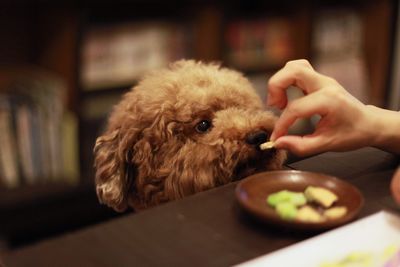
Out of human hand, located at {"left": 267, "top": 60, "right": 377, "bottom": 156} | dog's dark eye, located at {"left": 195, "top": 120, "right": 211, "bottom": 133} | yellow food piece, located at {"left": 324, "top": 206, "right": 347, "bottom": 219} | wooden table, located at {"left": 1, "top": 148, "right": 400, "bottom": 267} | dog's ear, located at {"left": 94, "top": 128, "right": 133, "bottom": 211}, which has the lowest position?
dog's ear, located at {"left": 94, "top": 128, "right": 133, "bottom": 211}

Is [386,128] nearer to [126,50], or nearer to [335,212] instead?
[335,212]

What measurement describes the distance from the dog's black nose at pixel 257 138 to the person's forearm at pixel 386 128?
28cm

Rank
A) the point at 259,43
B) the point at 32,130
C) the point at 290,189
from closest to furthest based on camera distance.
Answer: the point at 290,189
the point at 32,130
the point at 259,43

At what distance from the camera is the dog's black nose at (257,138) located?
3.58 feet

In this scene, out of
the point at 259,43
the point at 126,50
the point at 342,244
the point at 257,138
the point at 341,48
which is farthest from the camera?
the point at 341,48

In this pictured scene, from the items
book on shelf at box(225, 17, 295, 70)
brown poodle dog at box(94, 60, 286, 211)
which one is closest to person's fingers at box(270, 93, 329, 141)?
brown poodle dog at box(94, 60, 286, 211)

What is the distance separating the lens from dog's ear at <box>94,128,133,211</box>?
1121mm

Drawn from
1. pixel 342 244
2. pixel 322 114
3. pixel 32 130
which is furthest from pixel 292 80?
pixel 32 130

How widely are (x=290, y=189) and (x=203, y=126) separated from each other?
49 centimetres

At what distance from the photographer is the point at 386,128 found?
2.69ft

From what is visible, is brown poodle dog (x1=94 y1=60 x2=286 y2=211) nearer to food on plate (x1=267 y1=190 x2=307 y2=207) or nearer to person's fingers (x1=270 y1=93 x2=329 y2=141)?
person's fingers (x1=270 y1=93 x2=329 y2=141)

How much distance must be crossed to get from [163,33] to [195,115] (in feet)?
4.09

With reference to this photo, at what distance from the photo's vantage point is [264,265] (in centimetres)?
54

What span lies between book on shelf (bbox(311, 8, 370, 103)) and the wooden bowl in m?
2.11
